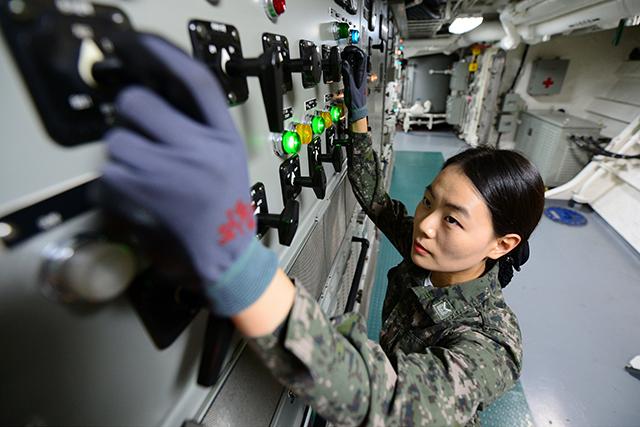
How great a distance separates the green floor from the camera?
69.4 inches

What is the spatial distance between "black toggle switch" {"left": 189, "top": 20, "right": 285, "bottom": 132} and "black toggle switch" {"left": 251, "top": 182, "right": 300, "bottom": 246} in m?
0.20

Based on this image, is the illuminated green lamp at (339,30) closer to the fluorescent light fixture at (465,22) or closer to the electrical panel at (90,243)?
the electrical panel at (90,243)

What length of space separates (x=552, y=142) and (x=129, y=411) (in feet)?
18.5

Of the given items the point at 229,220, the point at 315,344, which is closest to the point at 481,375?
the point at 315,344

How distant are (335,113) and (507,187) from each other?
687 mm

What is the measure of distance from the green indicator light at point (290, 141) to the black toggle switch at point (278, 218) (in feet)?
0.43

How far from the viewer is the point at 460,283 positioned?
912mm

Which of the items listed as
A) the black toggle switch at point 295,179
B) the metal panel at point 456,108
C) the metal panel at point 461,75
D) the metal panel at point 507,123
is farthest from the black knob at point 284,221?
the metal panel at point 456,108

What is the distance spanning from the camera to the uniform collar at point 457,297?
87 centimetres

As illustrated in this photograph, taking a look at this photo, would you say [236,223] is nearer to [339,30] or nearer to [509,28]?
[339,30]

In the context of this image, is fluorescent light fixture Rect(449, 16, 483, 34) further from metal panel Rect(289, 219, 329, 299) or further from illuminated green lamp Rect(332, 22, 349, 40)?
metal panel Rect(289, 219, 329, 299)

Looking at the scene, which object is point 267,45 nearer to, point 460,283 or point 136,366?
point 136,366

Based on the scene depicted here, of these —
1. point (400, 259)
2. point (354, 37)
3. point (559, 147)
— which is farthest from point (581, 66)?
point (354, 37)

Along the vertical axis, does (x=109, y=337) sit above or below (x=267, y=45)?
below
